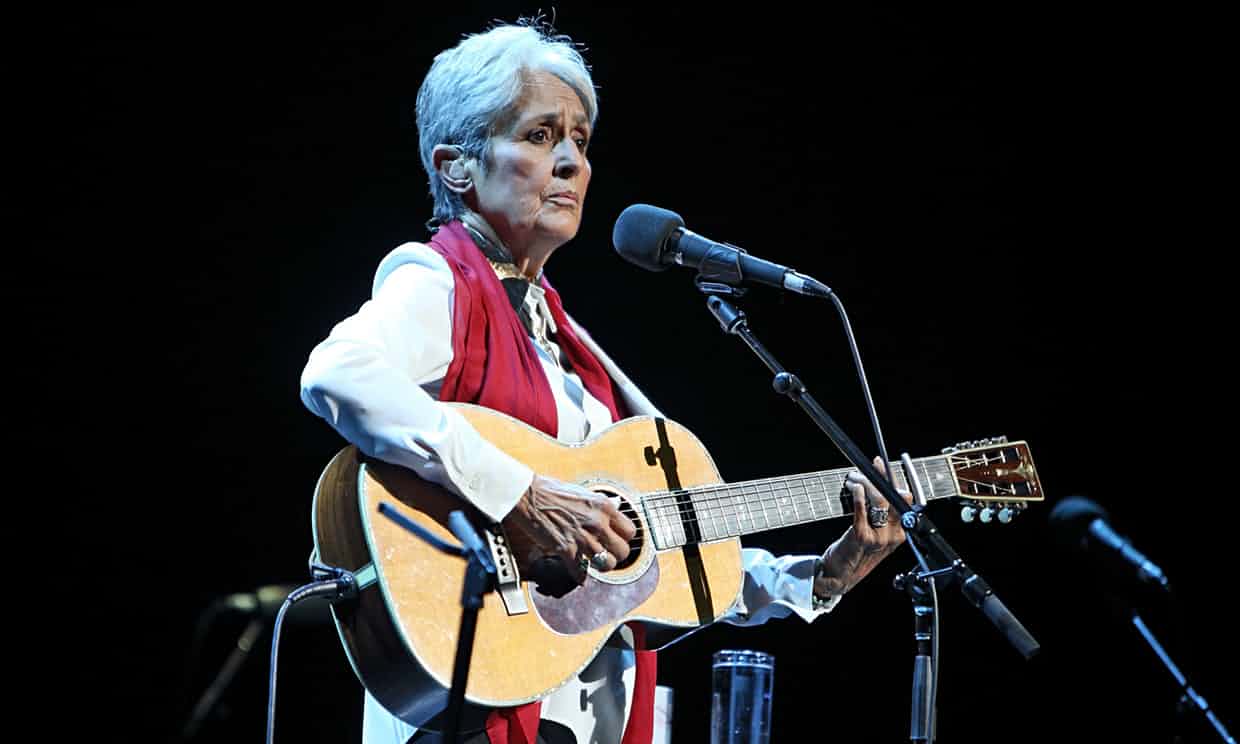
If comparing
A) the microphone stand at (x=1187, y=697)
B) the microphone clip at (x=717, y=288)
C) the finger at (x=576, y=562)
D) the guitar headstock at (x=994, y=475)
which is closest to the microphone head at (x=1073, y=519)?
the microphone stand at (x=1187, y=697)

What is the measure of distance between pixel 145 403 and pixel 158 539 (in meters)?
0.46

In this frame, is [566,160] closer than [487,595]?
No

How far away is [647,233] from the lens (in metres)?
3.12

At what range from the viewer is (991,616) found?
2539mm

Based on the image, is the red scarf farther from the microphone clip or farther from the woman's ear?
the microphone clip

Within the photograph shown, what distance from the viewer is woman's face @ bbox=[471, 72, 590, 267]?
309 cm

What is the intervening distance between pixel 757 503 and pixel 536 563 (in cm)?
80

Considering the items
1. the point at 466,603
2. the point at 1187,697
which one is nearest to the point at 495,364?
the point at 466,603

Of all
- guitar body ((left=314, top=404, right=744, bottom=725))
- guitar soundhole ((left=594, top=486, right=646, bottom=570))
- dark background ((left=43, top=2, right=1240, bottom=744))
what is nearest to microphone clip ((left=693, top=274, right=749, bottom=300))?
Answer: guitar body ((left=314, top=404, right=744, bottom=725))

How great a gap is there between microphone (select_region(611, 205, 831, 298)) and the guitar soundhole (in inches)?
25.5

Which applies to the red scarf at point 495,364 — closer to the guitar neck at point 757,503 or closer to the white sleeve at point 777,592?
the guitar neck at point 757,503

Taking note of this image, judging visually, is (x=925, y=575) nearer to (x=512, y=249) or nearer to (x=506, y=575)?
(x=506, y=575)

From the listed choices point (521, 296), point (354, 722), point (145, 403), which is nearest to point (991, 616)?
point (521, 296)

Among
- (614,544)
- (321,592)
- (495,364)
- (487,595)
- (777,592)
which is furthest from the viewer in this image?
(777,592)
